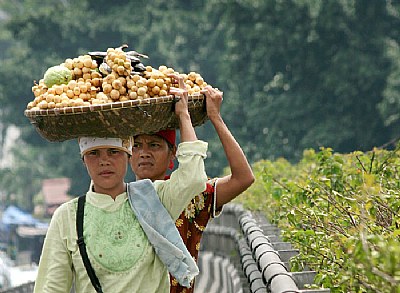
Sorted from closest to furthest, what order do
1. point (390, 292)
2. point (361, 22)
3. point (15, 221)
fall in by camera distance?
point (390, 292), point (361, 22), point (15, 221)

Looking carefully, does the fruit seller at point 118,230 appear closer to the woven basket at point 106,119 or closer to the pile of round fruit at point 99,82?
the woven basket at point 106,119

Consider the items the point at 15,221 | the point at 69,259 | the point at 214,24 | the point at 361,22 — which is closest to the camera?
the point at 69,259

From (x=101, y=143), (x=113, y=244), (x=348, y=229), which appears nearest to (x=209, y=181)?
(x=348, y=229)

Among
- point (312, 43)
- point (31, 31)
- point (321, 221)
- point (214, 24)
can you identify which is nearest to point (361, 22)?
point (312, 43)

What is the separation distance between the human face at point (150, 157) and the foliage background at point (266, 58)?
25426 millimetres

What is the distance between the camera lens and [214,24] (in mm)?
44219

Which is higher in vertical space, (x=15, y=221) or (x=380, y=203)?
(x=15, y=221)

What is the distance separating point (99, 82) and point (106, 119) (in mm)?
357

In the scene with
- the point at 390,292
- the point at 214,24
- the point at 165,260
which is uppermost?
the point at 214,24

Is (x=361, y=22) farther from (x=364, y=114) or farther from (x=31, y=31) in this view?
(x=31, y=31)

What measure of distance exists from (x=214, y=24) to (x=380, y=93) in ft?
37.3

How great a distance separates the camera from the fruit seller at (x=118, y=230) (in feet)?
14.6

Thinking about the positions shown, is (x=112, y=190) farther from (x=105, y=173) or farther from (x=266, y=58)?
(x=266, y=58)

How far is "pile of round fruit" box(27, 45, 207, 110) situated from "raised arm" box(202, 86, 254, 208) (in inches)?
13.4
